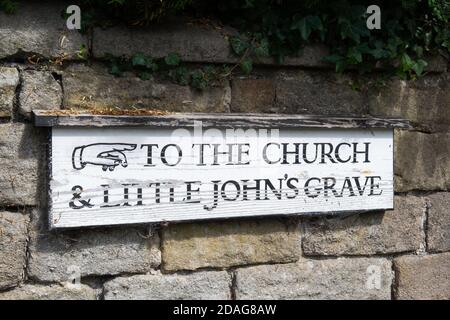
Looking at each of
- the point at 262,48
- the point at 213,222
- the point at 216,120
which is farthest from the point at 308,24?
the point at 213,222

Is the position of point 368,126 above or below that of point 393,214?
above

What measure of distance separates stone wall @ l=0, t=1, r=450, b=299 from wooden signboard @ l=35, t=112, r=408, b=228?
10cm

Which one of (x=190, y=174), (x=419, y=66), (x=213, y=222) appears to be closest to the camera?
(x=190, y=174)

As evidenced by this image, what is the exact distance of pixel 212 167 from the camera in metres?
2.29

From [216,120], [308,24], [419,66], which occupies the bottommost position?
[216,120]

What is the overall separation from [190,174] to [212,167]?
10cm

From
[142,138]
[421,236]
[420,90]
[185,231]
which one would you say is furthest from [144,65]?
[421,236]

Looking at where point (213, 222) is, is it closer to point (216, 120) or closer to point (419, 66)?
point (216, 120)

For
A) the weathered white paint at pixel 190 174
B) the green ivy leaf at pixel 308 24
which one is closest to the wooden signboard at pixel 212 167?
the weathered white paint at pixel 190 174

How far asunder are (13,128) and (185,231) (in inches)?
32.4

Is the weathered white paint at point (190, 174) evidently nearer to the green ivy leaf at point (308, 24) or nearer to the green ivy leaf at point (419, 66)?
the green ivy leaf at point (419, 66)

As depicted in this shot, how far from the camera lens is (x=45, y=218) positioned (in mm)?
2150
